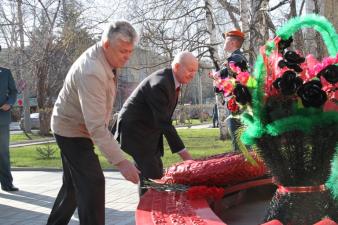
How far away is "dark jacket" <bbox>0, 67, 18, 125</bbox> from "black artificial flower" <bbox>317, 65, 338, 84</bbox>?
5.93 m

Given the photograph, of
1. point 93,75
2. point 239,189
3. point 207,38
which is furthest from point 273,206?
point 207,38

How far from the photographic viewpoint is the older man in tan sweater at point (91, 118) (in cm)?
299

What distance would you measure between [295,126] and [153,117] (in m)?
2.69

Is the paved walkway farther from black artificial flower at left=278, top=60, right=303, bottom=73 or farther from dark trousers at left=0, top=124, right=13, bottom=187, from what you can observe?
black artificial flower at left=278, top=60, right=303, bottom=73

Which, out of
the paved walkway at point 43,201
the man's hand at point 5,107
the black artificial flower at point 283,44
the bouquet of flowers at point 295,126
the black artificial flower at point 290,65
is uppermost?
the black artificial flower at point 283,44

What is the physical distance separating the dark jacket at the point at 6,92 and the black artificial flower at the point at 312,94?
5929 mm

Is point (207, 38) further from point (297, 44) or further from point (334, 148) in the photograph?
point (334, 148)

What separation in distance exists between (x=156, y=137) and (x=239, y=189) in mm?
1996

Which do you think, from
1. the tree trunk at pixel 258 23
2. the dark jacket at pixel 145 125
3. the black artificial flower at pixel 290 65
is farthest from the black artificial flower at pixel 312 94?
the tree trunk at pixel 258 23

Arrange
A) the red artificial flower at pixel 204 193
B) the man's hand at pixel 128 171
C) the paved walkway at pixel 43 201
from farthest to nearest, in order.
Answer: the paved walkway at pixel 43 201, the man's hand at pixel 128 171, the red artificial flower at pixel 204 193

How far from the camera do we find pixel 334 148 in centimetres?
168

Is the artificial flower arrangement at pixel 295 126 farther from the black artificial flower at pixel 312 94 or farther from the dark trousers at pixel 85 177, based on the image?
the dark trousers at pixel 85 177

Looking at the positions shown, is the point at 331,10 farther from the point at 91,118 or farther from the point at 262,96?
the point at 262,96

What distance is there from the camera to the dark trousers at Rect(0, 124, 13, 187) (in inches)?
273
